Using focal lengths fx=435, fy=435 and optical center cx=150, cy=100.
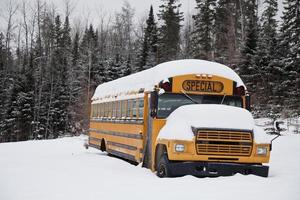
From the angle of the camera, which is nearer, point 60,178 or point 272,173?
point 60,178

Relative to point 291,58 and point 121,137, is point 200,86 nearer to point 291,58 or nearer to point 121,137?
point 121,137

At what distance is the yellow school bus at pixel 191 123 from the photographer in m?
8.48

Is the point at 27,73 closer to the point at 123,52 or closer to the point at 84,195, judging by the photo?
the point at 123,52

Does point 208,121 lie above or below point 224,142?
above

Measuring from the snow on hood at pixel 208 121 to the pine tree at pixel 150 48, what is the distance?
37.0 m

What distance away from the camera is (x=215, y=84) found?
1009 centimetres

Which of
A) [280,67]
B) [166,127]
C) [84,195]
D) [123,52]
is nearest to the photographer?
[84,195]

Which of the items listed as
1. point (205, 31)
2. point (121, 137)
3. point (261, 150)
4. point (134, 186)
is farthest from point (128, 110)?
point (205, 31)

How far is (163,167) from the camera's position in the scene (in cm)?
890

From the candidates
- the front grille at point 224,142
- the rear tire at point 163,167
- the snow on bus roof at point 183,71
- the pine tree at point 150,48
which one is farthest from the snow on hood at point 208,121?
the pine tree at point 150,48

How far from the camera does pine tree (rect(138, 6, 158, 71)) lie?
47312mm

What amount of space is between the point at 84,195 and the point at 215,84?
179 inches

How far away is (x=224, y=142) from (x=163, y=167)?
1354 mm

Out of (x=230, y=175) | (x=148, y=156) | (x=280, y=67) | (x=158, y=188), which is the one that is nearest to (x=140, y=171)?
(x=148, y=156)
